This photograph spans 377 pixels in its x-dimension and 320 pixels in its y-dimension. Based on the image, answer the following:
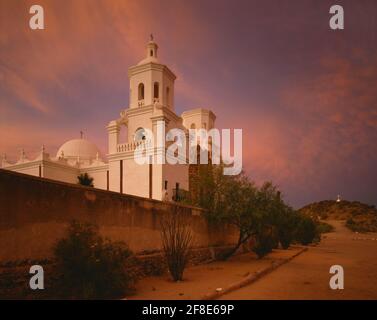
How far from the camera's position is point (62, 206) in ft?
27.5

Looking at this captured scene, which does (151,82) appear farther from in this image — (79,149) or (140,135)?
(79,149)

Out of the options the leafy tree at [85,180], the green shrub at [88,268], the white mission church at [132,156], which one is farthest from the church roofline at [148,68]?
the green shrub at [88,268]

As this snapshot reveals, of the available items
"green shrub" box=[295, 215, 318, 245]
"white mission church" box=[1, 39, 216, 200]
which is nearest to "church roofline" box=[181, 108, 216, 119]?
"white mission church" box=[1, 39, 216, 200]

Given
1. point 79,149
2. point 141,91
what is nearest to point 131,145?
point 141,91

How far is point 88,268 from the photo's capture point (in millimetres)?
7711

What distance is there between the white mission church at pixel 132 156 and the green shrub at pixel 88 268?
18.9 m

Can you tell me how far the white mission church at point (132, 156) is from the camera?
97.3 ft

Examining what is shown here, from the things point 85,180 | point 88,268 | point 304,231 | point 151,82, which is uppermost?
point 151,82

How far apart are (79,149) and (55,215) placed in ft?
118

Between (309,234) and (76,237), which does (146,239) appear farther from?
(309,234)

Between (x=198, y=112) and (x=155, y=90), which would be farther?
(x=198, y=112)

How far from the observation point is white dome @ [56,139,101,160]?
41969mm

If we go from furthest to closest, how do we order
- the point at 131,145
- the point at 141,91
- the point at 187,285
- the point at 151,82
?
the point at 141,91 < the point at 151,82 < the point at 131,145 < the point at 187,285
